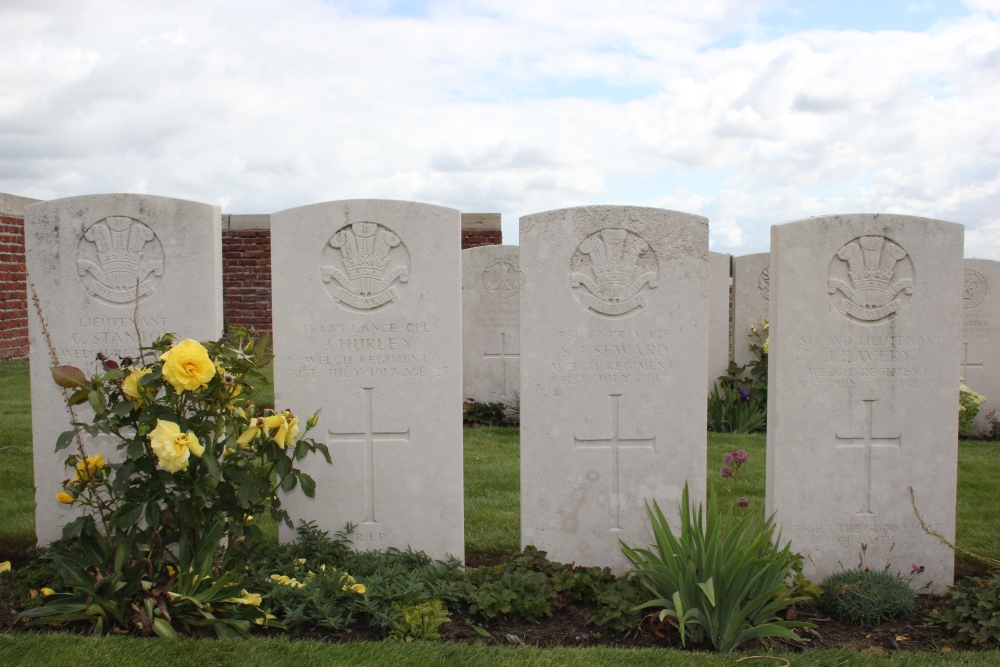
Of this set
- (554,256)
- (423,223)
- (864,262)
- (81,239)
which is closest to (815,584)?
(864,262)

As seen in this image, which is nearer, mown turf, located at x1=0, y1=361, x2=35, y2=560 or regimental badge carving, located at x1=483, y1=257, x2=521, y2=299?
mown turf, located at x1=0, y1=361, x2=35, y2=560

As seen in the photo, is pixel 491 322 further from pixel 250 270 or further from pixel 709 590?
pixel 250 270

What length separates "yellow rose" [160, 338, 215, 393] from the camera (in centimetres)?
319

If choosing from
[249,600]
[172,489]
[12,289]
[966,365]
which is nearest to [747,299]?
[966,365]

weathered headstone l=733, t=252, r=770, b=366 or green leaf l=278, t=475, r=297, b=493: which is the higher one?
weathered headstone l=733, t=252, r=770, b=366

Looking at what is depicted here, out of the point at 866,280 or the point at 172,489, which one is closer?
the point at 172,489

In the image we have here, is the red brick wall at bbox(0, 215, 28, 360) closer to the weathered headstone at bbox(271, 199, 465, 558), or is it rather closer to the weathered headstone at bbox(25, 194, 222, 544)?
the weathered headstone at bbox(25, 194, 222, 544)

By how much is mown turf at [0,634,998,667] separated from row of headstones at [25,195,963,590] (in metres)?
1.04

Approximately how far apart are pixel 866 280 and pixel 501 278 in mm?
4785

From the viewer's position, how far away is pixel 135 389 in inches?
131

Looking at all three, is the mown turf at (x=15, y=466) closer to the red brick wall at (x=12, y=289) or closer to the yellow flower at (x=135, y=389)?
the red brick wall at (x=12, y=289)

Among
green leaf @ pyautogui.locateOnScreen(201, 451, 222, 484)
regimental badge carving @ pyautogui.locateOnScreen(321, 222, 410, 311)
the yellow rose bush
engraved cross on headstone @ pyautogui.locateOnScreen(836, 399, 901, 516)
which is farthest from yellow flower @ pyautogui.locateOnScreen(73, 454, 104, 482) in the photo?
engraved cross on headstone @ pyautogui.locateOnScreen(836, 399, 901, 516)

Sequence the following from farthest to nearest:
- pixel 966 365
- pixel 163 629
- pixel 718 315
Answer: pixel 718 315 → pixel 966 365 → pixel 163 629

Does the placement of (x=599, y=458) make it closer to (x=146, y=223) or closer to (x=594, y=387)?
(x=594, y=387)
